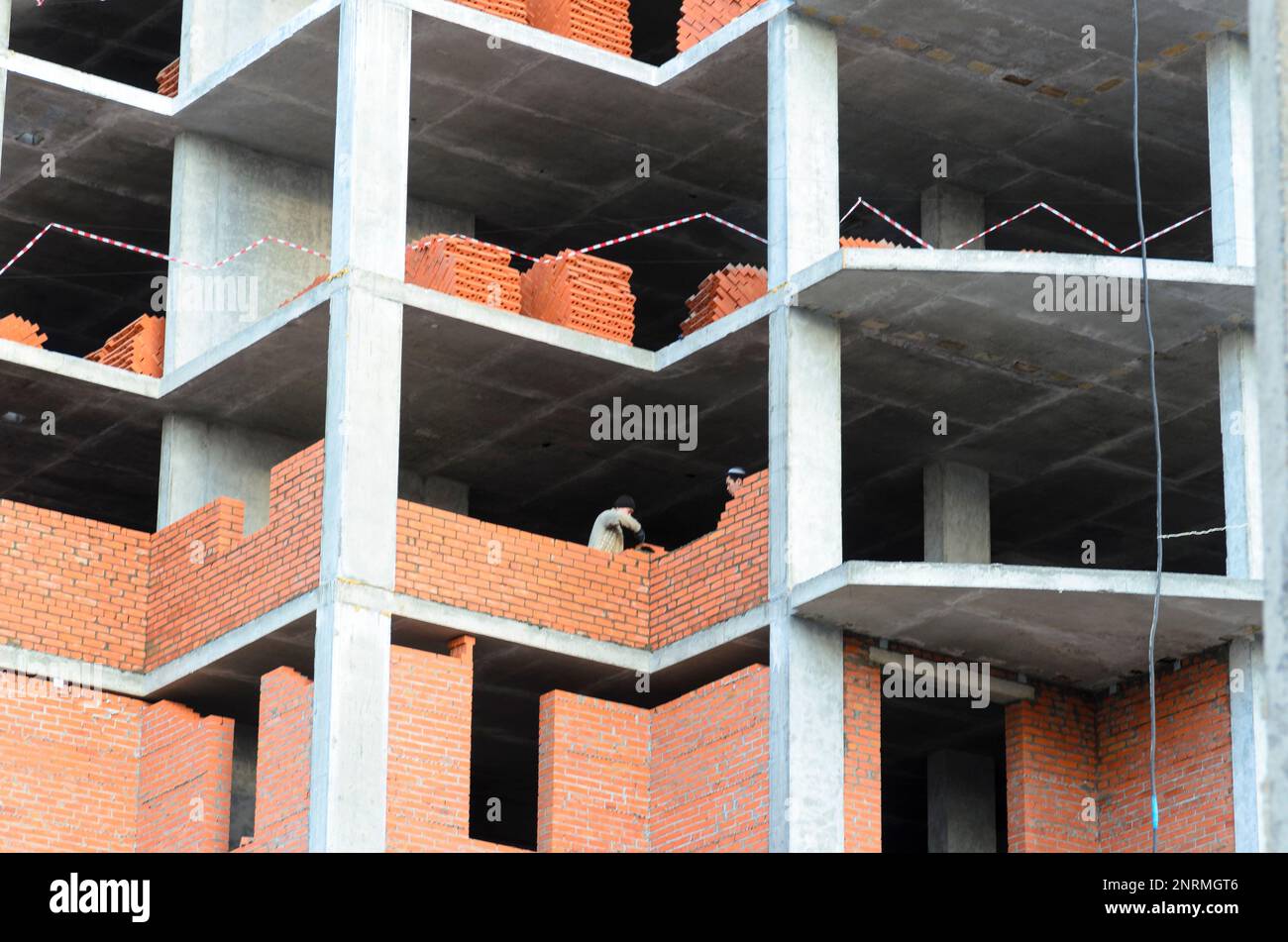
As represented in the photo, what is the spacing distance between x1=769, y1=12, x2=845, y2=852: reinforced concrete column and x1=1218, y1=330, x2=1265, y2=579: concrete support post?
3281mm

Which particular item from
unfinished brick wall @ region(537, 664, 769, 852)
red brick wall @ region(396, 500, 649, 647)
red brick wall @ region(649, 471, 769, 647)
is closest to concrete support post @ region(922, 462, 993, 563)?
red brick wall @ region(649, 471, 769, 647)

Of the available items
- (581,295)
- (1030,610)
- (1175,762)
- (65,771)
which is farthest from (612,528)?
(1175,762)

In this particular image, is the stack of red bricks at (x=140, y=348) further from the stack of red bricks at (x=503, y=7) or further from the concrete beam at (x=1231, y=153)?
the concrete beam at (x=1231, y=153)

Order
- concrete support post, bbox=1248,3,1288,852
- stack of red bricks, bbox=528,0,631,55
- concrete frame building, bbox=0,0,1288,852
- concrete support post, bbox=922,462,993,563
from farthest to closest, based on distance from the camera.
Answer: concrete support post, bbox=922,462,993,563, stack of red bricks, bbox=528,0,631,55, concrete frame building, bbox=0,0,1288,852, concrete support post, bbox=1248,3,1288,852

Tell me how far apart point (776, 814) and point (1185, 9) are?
8.00 meters

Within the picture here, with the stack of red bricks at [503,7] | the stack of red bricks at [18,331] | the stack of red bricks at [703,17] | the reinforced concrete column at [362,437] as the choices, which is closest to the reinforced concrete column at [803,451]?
the stack of red bricks at [703,17]

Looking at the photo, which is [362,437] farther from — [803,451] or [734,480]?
[803,451]

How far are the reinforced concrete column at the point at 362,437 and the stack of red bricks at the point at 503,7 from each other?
88 cm

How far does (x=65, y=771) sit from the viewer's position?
25109 millimetres

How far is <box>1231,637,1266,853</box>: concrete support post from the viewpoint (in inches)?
923

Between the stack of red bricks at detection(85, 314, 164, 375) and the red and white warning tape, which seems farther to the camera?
the red and white warning tape

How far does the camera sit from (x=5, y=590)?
25.4 m

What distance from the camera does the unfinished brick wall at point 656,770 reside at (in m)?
24.0

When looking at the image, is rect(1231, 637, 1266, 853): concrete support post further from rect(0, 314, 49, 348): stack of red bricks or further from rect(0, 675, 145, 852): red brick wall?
rect(0, 314, 49, 348): stack of red bricks
